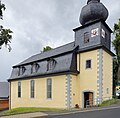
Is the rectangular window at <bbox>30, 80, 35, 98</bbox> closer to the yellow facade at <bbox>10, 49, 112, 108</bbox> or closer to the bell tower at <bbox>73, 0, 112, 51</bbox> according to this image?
the yellow facade at <bbox>10, 49, 112, 108</bbox>

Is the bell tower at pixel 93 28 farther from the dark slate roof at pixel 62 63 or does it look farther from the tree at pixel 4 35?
the tree at pixel 4 35

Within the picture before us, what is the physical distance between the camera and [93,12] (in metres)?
29.7

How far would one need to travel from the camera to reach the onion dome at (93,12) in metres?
29.7

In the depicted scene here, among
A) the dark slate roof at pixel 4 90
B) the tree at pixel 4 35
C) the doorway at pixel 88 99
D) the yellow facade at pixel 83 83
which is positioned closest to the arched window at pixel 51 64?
the yellow facade at pixel 83 83

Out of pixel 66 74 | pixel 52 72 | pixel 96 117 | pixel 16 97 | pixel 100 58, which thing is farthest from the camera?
pixel 16 97

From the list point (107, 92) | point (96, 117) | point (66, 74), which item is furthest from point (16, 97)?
point (96, 117)

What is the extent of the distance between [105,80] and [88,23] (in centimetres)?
695

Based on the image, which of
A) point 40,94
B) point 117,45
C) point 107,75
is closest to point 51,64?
point 40,94

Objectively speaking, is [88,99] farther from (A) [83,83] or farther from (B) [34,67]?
(B) [34,67]

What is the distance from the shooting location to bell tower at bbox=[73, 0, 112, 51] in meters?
27.3

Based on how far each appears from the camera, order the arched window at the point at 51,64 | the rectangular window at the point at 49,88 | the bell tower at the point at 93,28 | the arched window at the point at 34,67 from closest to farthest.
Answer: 1. the bell tower at the point at 93,28
2. the rectangular window at the point at 49,88
3. the arched window at the point at 51,64
4. the arched window at the point at 34,67

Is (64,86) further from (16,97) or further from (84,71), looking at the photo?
(16,97)

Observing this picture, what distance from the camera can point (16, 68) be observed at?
42.8 metres

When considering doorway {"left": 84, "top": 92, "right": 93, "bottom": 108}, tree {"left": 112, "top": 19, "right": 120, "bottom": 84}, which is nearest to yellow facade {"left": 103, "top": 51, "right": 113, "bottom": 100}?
doorway {"left": 84, "top": 92, "right": 93, "bottom": 108}
